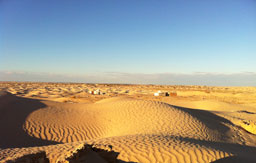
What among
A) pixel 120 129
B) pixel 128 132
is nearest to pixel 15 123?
pixel 120 129

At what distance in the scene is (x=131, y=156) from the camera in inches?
172

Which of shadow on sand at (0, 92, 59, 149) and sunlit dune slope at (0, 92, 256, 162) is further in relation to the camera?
shadow on sand at (0, 92, 59, 149)

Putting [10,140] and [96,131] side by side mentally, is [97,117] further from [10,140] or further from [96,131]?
[10,140]

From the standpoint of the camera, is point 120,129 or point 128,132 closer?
point 128,132

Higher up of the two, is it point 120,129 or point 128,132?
point 128,132

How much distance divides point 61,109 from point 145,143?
8.37 m

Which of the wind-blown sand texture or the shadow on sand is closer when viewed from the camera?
the wind-blown sand texture

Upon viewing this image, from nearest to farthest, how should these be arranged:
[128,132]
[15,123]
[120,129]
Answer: [128,132]
[120,129]
[15,123]

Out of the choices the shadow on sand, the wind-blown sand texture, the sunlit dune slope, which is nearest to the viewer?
the wind-blown sand texture

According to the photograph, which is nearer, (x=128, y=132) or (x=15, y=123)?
(x=128, y=132)

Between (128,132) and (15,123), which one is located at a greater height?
(128,132)

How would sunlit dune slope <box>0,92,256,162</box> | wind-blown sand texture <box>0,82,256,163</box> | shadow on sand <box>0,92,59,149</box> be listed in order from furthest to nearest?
1. shadow on sand <box>0,92,59,149</box>
2. sunlit dune slope <box>0,92,256,162</box>
3. wind-blown sand texture <box>0,82,256,163</box>

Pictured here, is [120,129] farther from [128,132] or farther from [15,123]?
[15,123]

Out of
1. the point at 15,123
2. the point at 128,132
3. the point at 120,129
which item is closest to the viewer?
the point at 128,132
